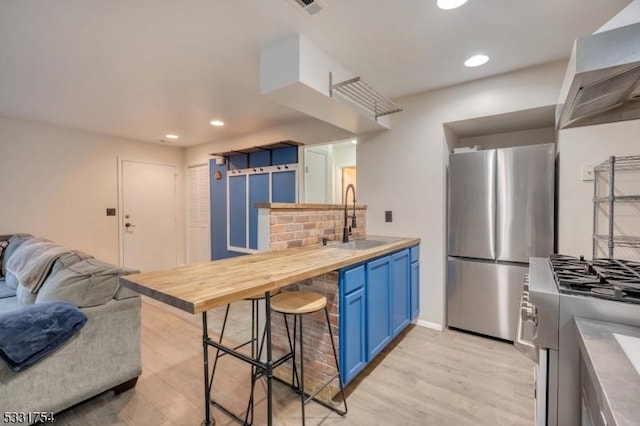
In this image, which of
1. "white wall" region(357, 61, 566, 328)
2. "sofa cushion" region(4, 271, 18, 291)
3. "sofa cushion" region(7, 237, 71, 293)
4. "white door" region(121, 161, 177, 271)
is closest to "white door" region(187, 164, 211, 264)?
"white door" region(121, 161, 177, 271)

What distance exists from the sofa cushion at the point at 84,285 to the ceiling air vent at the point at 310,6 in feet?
6.56

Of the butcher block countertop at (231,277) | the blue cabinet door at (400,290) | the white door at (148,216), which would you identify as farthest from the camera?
the white door at (148,216)

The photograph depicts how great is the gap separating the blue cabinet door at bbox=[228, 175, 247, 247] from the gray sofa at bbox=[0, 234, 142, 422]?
2.52m

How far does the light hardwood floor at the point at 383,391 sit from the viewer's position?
1712mm

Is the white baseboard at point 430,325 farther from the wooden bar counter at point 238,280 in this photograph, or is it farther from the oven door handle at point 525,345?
the oven door handle at point 525,345

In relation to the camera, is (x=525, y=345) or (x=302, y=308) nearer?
(x=525, y=345)

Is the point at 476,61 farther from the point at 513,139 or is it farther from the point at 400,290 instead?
the point at 400,290

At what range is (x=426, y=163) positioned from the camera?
295cm

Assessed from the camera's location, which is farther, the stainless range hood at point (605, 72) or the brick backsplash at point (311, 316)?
the brick backsplash at point (311, 316)

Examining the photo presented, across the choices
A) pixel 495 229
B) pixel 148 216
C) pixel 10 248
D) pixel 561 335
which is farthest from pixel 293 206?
pixel 148 216

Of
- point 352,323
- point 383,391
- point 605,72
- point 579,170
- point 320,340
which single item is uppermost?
point 605,72

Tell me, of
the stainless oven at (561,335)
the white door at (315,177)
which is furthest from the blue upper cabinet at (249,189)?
the stainless oven at (561,335)

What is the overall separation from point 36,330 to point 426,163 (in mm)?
3134

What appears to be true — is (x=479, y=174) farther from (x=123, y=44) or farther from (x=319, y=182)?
(x=123, y=44)
